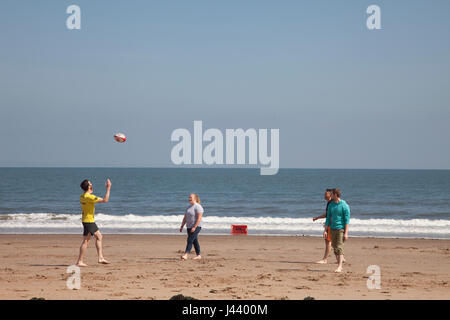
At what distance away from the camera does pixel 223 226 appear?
27.1 metres

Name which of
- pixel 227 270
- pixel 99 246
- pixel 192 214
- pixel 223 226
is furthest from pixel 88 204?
pixel 223 226

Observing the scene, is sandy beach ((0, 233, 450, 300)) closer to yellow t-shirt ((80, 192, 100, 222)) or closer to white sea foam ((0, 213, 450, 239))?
yellow t-shirt ((80, 192, 100, 222))

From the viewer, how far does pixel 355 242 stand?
743 inches

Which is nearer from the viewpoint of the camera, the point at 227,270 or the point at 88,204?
the point at 88,204

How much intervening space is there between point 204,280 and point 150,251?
5432mm

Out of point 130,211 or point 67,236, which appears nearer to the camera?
point 67,236

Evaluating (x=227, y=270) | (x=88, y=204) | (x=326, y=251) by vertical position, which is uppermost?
(x=88, y=204)

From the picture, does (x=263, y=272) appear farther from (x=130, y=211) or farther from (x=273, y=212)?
(x=130, y=211)

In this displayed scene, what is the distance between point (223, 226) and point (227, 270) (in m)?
14.7

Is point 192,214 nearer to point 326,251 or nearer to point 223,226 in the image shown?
point 326,251

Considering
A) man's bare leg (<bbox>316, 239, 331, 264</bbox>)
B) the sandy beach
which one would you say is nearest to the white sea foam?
the sandy beach

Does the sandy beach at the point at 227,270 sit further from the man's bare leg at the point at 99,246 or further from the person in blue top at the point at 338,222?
the person in blue top at the point at 338,222

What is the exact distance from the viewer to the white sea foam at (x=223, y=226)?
23.9 meters
